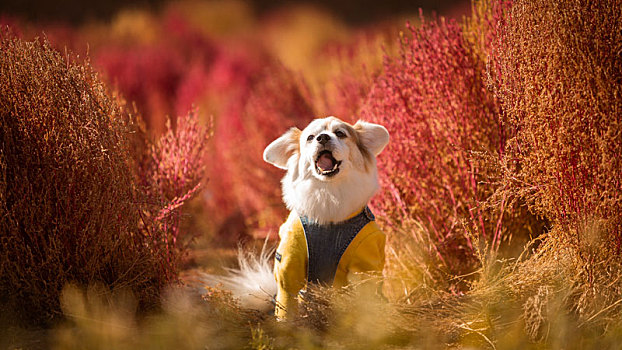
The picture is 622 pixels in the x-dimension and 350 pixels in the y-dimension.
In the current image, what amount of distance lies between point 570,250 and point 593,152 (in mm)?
371

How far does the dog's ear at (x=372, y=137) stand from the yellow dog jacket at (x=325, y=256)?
356 mm

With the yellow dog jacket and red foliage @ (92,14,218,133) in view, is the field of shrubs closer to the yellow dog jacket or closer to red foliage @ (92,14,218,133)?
the yellow dog jacket

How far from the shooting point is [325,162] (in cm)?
223

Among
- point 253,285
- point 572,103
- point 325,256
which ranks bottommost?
point 253,285

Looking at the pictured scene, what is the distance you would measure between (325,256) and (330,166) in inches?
14.4

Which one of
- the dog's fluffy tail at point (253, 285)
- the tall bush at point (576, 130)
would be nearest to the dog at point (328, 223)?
the dog's fluffy tail at point (253, 285)

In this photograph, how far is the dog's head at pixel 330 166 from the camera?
223 centimetres

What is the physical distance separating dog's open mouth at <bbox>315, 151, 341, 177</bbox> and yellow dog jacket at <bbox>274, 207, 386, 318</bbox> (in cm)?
21

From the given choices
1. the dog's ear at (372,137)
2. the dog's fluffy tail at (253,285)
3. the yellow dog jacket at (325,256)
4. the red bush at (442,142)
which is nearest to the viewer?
the yellow dog jacket at (325,256)

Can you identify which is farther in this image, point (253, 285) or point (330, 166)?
point (253, 285)

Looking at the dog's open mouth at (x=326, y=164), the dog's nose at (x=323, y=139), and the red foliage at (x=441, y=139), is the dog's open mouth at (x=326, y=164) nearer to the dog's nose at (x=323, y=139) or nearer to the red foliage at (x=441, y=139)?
the dog's nose at (x=323, y=139)

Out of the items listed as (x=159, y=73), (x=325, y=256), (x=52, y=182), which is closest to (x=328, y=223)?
(x=325, y=256)

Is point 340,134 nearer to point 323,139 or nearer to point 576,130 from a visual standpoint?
point 323,139

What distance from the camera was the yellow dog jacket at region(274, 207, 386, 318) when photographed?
2.21 m
